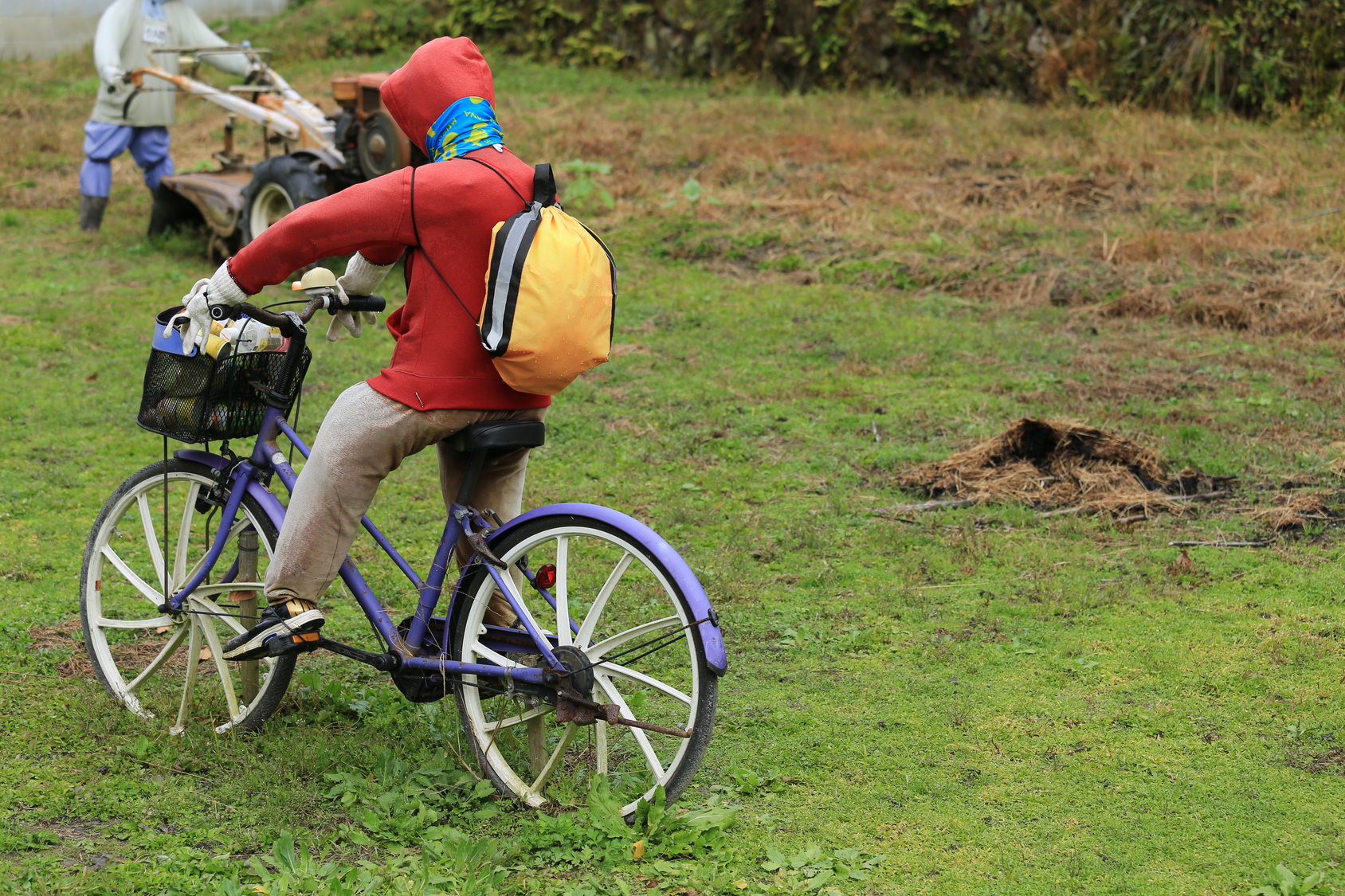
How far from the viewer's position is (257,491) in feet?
12.6

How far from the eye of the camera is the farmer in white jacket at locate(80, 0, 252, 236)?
36.5 ft

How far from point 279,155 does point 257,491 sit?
7411 mm

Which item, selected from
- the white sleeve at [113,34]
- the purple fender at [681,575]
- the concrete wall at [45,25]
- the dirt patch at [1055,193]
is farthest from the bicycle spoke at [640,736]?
the concrete wall at [45,25]

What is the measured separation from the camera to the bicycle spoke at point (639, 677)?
3.27 meters

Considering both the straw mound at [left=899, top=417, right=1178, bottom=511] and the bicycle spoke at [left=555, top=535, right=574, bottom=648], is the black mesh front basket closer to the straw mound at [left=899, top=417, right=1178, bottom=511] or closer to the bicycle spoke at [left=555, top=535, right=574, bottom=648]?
the bicycle spoke at [left=555, top=535, right=574, bottom=648]

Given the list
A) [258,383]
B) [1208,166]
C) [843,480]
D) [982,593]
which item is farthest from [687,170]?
[258,383]

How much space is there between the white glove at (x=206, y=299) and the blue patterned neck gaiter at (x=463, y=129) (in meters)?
0.64

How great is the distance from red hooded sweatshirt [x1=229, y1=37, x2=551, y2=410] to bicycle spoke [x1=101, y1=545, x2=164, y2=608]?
1.24 metres

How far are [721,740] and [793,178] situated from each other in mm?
8818

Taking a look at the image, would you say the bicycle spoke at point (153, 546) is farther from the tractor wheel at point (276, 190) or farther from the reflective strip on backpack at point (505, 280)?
the tractor wheel at point (276, 190)

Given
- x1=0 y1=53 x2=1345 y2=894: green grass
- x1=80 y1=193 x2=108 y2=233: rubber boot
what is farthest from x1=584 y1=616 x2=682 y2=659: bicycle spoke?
x1=80 y1=193 x2=108 y2=233: rubber boot

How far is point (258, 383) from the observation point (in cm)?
379

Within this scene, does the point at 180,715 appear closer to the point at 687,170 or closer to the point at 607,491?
the point at 607,491

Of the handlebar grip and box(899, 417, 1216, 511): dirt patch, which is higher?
the handlebar grip
